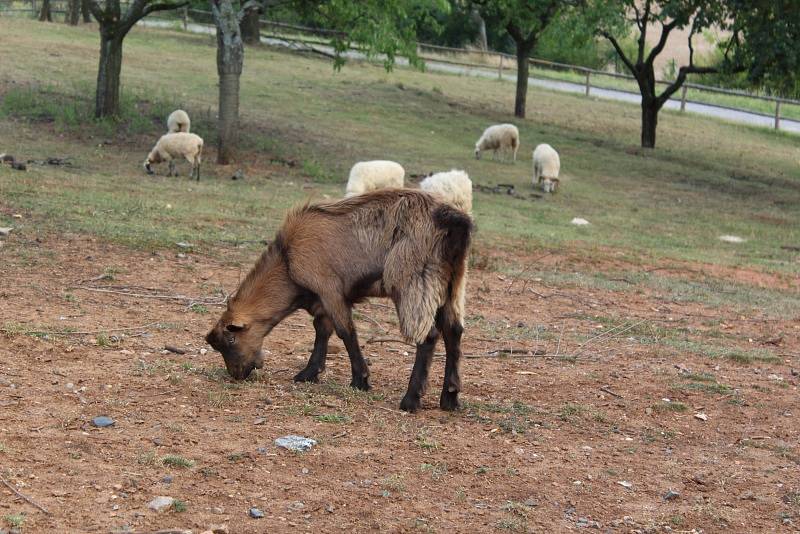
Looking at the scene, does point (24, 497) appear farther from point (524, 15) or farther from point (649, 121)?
point (649, 121)

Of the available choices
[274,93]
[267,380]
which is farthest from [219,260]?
[274,93]

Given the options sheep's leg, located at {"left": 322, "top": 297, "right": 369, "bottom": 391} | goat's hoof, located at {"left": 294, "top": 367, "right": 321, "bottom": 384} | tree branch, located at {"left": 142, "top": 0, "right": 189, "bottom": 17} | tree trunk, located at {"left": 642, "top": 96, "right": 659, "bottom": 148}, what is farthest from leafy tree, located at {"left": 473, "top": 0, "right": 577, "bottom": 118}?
sheep's leg, located at {"left": 322, "top": 297, "right": 369, "bottom": 391}

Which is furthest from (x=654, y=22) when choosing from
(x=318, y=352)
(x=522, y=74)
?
(x=318, y=352)

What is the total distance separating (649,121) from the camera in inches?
1191

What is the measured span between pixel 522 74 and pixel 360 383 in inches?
1019

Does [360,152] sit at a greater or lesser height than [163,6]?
lesser

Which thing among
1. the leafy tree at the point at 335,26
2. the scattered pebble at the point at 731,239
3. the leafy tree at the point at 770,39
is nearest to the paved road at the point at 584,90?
the leafy tree at the point at 770,39

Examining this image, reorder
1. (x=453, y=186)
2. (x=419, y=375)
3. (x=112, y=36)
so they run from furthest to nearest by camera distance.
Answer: (x=112, y=36), (x=453, y=186), (x=419, y=375)

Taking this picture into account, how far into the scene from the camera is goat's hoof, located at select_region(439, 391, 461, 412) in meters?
6.79

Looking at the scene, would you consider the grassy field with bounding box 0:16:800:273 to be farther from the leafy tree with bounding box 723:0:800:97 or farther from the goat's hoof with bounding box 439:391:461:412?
the goat's hoof with bounding box 439:391:461:412

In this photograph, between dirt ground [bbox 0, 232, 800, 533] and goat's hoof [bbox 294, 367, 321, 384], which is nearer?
dirt ground [bbox 0, 232, 800, 533]

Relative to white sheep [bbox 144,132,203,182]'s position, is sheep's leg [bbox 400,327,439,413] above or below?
below

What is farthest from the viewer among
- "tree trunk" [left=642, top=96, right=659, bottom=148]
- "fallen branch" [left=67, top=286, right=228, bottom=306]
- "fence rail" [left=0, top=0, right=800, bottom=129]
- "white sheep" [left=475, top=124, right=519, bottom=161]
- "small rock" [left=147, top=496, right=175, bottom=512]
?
"fence rail" [left=0, top=0, right=800, bottom=129]

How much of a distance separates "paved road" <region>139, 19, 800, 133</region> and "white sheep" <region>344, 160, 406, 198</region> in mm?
22978
